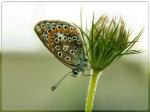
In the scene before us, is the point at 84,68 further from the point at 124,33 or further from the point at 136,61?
the point at 136,61

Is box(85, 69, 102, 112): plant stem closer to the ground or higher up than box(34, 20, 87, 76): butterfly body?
closer to the ground

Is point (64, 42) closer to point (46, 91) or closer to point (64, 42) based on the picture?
point (64, 42)

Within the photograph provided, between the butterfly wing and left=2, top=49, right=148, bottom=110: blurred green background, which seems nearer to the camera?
the butterfly wing

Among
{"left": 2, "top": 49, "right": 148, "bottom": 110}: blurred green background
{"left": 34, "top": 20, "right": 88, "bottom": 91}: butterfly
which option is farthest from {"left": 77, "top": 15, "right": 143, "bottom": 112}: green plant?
{"left": 2, "top": 49, "right": 148, "bottom": 110}: blurred green background

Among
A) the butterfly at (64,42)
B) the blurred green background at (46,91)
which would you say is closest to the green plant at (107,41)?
the butterfly at (64,42)

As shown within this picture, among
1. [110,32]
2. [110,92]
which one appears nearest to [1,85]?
[110,32]

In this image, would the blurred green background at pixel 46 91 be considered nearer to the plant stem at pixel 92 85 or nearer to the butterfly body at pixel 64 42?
the butterfly body at pixel 64 42

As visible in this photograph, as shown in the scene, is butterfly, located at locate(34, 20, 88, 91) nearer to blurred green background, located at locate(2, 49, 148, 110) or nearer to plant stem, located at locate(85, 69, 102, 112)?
plant stem, located at locate(85, 69, 102, 112)

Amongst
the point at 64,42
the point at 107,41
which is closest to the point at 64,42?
the point at 64,42
